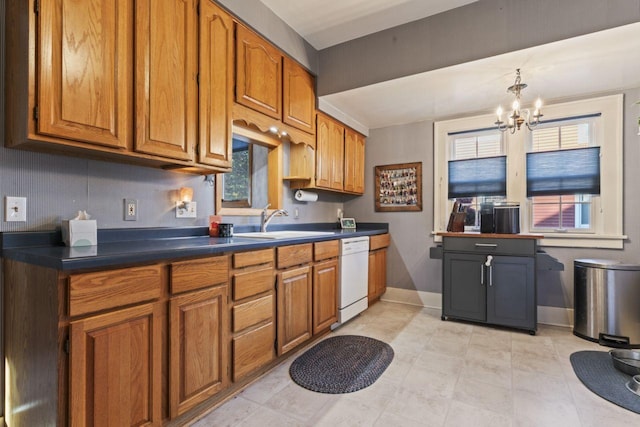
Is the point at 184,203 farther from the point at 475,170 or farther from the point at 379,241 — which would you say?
the point at 475,170

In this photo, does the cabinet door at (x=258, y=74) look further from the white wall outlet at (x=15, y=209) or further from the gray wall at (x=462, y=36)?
the white wall outlet at (x=15, y=209)

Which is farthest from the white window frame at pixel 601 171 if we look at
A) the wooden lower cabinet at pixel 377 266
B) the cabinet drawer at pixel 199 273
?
the cabinet drawer at pixel 199 273

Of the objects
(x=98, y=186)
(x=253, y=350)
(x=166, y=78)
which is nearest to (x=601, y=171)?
(x=253, y=350)

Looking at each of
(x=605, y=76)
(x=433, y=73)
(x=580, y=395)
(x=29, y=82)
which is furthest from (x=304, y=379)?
(x=605, y=76)

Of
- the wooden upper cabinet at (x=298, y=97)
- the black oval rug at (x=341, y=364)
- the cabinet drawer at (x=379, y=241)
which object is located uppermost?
the wooden upper cabinet at (x=298, y=97)

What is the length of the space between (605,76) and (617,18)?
899 millimetres

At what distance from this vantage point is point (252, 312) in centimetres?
190

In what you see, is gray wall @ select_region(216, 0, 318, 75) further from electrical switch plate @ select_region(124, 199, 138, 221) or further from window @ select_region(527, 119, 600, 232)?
window @ select_region(527, 119, 600, 232)

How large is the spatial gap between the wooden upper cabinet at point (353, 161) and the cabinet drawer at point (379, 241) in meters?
0.66

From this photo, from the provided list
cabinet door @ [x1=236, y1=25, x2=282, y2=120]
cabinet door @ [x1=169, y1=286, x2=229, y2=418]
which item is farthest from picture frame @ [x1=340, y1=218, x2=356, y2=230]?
cabinet door @ [x1=169, y1=286, x2=229, y2=418]

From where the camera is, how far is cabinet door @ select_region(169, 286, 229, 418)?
1.46 meters

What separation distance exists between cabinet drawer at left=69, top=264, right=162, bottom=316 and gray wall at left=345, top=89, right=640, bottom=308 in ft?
10.2

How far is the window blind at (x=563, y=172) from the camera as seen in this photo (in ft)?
10.00

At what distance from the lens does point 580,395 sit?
1.86m
